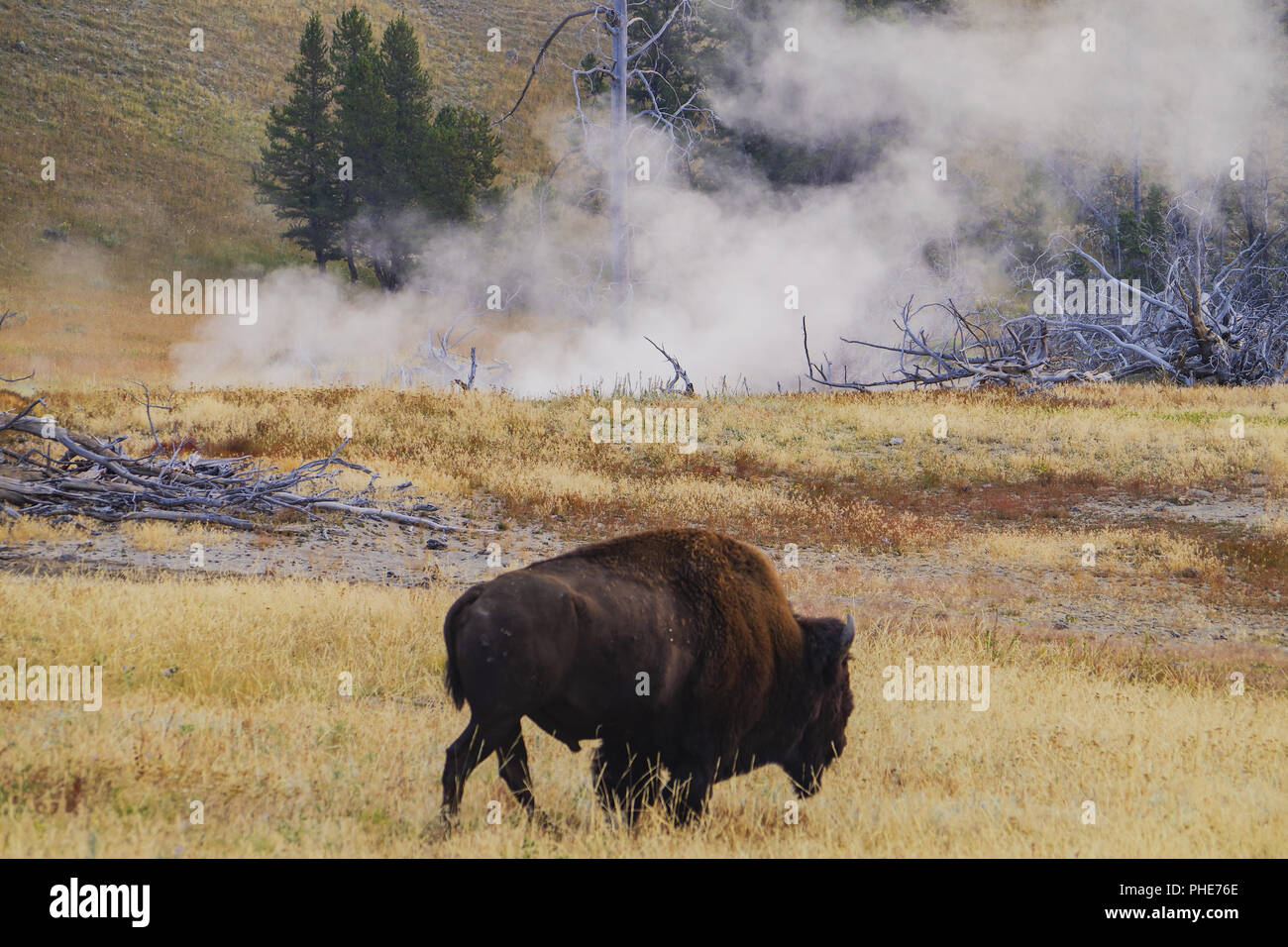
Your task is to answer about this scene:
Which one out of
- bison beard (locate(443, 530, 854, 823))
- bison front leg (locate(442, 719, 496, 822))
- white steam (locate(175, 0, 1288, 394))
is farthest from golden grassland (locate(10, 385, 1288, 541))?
bison front leg (locate(442, 719, 496, 822))

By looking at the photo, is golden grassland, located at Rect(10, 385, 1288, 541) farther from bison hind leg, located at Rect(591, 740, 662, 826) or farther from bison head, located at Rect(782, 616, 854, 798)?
bison hind leg, located at Rect(591, 740, 662, 826)

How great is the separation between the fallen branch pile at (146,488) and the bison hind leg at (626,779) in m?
8.04

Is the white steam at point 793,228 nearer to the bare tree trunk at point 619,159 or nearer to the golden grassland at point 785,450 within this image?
the bare tree trunk at point 619,159

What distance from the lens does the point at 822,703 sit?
16.2 feet

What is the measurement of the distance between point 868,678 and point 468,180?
3508 centimetres

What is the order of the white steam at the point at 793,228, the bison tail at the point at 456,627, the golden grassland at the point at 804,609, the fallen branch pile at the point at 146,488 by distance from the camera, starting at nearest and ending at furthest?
the bison tail at the point at 456,627, the golden grassland at the point at 804,609, the fallen branch pile at the point at 146,488, the white steam at the point at 793,228

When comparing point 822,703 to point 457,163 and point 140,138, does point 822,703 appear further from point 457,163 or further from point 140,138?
point 140,138

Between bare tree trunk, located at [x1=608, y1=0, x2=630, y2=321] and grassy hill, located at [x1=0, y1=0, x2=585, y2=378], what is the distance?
55.0 ft

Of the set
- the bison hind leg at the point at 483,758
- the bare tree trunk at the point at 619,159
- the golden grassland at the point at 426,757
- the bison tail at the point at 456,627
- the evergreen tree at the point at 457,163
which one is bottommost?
the golden grassland at the point at 426,757

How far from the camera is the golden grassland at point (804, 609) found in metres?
4.39

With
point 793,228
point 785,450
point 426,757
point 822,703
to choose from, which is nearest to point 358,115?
point 793,228

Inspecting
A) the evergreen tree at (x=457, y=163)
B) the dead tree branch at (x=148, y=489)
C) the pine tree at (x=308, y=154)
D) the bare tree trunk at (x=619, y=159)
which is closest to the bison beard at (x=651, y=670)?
the dead tree branch at (x=148, y=489)

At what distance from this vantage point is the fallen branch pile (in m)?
10.9
